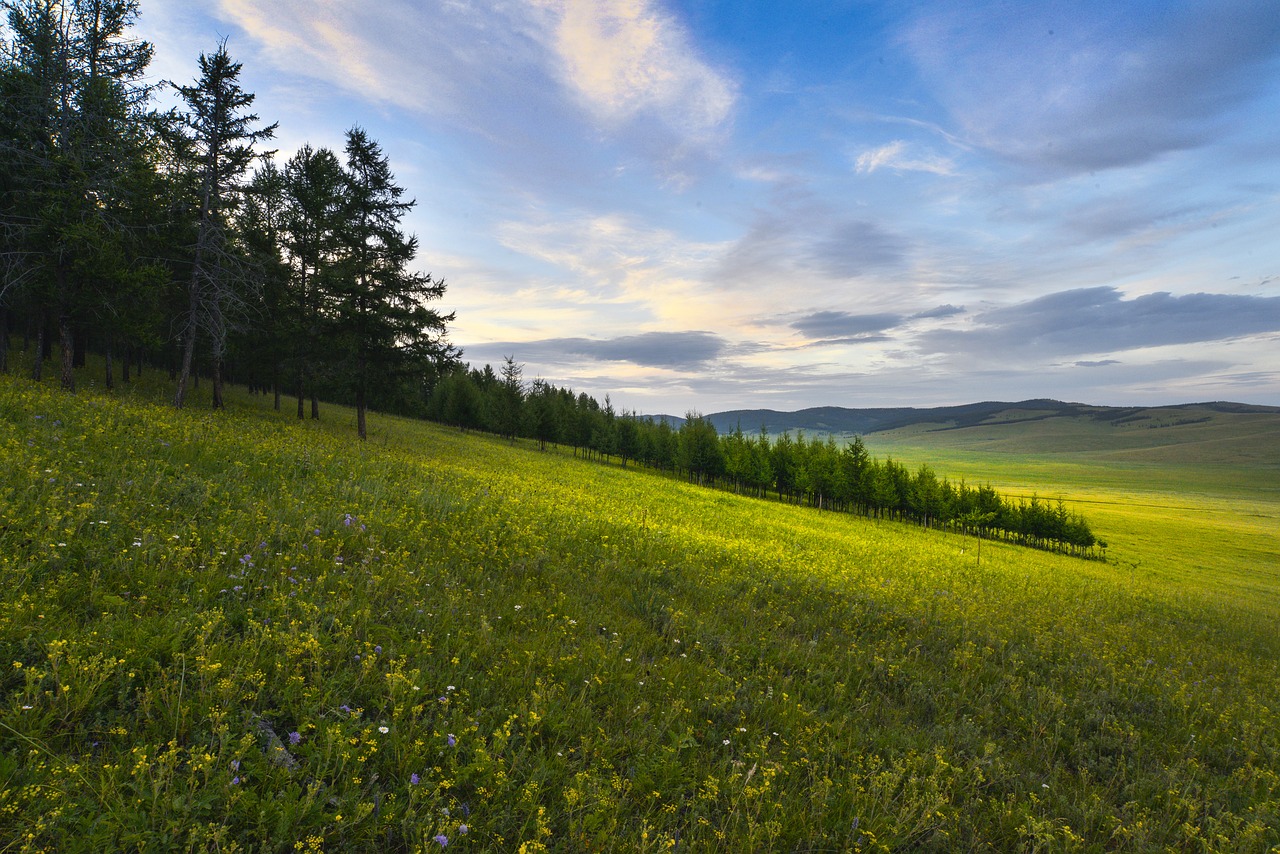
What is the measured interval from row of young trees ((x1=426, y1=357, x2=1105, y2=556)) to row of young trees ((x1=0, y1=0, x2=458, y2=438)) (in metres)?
28.0

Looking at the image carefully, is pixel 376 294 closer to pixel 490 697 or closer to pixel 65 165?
pixel 65 165

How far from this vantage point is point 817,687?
21.9 feet

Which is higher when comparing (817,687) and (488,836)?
(488,836)

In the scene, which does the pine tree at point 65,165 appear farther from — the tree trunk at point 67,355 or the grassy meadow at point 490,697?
the grassy meadow at point 490,697

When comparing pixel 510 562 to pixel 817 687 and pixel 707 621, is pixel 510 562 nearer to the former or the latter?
pixel 707 621

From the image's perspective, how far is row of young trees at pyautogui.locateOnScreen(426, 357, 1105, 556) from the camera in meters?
64.1

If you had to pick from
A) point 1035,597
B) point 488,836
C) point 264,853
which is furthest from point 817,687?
point 1035,597

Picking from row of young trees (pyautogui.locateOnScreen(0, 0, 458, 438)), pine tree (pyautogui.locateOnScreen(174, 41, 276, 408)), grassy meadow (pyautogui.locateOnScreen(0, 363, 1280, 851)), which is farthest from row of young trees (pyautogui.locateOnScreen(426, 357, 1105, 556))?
grassy meadow (pyautogui.locateOnScreen(0, 363, 1280, 851))

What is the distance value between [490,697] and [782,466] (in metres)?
72.9

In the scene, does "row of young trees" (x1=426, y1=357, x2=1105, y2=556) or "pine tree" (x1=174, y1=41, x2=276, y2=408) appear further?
"row of young trees" (x1=426, y1=357, x2=1105, y2=556)

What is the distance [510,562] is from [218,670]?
15.9 feet

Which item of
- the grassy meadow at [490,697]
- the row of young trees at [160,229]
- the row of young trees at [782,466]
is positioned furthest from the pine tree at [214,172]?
the row of young trees at [782,466]

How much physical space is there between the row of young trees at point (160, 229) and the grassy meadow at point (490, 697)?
10210mm

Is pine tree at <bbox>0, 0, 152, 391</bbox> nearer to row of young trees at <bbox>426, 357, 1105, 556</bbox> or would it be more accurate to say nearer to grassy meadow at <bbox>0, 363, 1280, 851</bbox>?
grassy meadow at <bbox>0, 363, 1280, 851</bbox>
